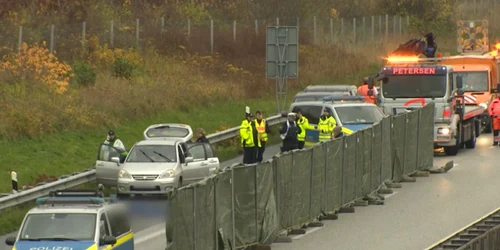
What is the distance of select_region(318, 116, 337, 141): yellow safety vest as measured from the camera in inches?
1470

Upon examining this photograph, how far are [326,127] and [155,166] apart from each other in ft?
23.1

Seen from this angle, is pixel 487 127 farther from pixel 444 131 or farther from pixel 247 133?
pixel 247 133

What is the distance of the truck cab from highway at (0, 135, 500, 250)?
119 inches

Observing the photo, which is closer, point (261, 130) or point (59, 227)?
point (59, 227)

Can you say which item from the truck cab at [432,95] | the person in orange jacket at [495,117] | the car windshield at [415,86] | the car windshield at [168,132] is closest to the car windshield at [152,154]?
the car windshield at [168,132]

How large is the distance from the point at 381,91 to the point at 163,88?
353 inches

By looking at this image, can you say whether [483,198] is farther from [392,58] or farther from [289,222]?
[392,58]

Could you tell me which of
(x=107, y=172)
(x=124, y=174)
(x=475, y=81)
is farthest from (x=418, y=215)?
(x=475, y=81)

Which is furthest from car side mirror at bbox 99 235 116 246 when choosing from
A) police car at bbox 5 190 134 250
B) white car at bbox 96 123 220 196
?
white car at bbox 96 123 220 196

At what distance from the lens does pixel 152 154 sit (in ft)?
107

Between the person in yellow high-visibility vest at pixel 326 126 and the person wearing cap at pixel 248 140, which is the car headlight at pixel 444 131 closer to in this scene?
the person in yellow high-visibility vest at pixel 326 126

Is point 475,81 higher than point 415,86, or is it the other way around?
point 415,86

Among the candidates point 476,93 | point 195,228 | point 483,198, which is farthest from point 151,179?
point 476,93

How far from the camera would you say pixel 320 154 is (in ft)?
95.6
